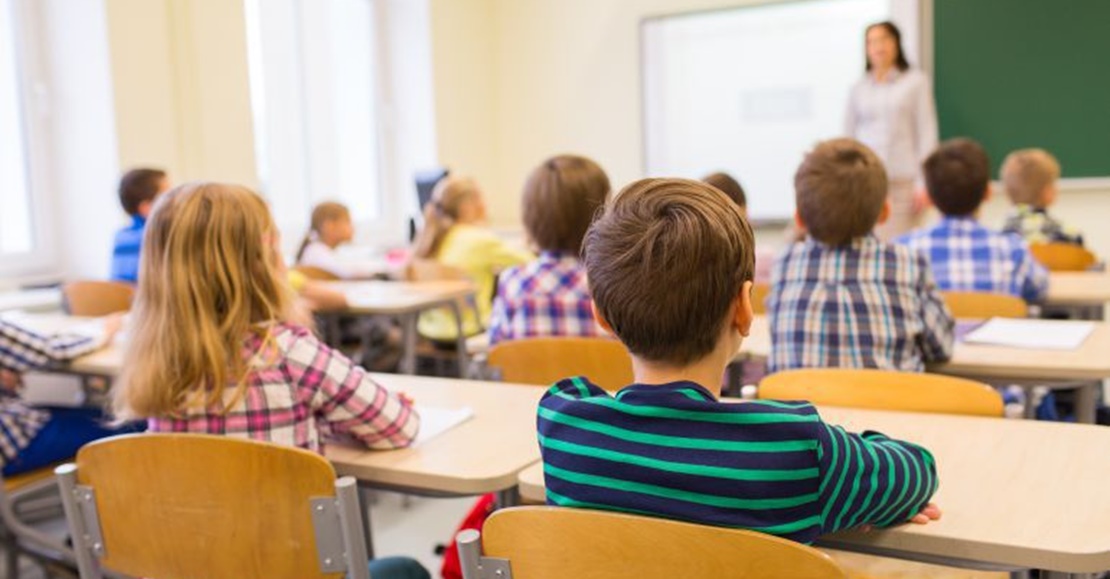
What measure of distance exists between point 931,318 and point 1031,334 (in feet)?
1.47

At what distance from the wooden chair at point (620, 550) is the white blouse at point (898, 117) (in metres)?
4.62

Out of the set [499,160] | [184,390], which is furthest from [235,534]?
[499,160]

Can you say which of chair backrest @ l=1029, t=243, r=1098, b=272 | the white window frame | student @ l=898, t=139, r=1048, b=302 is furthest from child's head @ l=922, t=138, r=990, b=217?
the white window frame

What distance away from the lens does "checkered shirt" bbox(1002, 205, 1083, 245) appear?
430 centimetres

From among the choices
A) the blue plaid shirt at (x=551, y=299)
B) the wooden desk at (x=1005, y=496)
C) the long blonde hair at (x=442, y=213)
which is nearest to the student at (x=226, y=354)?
the wooden desk at (x=1005, y=496)

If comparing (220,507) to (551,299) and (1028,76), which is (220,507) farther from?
(1028,76)

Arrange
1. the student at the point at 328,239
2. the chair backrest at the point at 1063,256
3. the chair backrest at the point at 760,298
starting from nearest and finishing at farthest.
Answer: the chair backrest at the point at 760,298 < the chair backrest at the point at 1063,256 < the student at the point at 328,239

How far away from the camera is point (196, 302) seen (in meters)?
1.68

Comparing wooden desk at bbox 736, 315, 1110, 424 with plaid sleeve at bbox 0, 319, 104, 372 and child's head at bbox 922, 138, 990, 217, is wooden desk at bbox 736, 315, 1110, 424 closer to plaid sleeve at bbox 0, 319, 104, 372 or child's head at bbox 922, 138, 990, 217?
child's head at bbox 922, 138, 990, 217

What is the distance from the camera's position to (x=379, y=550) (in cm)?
310

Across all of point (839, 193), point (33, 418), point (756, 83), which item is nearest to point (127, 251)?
point (33, 418)

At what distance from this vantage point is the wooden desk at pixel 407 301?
3.71m

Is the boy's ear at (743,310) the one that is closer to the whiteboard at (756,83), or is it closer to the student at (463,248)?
the student at (463,248)

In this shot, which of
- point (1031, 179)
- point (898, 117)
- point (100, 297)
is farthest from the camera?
point (898, 117)
